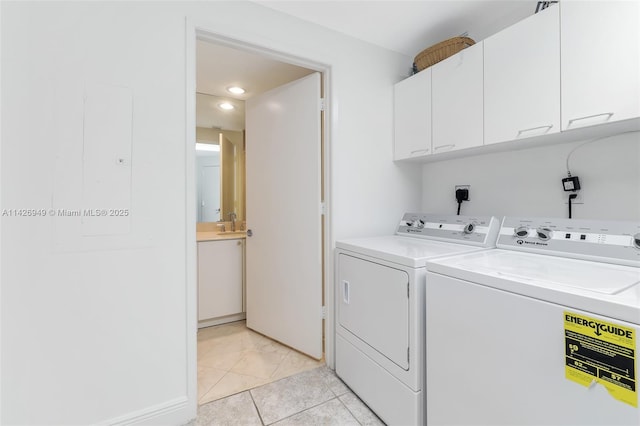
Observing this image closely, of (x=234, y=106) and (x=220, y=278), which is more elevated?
(x=234, y=106)

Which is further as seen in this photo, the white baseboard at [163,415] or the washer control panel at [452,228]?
the washer control panel at [452,228]

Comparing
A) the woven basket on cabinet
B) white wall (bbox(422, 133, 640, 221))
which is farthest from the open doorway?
white wall (bbox(422, 133, 640, 221))

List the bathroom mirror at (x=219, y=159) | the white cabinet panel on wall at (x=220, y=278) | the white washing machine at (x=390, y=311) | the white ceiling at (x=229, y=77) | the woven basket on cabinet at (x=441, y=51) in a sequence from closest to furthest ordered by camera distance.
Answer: the white washing machine at (x=390, y=311)
the woven basket on cabinet at (x=441, y=51)
the white ceiling at (x=229, y=77)
the white cabinet panel on wall at (x=220, y=278)
the bathroom mirror at (x=219, y=159)

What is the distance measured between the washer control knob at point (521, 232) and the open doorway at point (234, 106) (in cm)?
114

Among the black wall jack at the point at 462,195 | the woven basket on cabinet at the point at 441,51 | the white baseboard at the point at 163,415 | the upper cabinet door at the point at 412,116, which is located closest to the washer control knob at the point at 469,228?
the black wall jack at the point at 462,195

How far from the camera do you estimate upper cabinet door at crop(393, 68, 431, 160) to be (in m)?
1.87

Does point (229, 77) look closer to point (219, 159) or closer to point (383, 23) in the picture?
point (219, 159)

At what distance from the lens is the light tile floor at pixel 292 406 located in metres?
1.43

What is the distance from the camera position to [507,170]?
69.6 inches

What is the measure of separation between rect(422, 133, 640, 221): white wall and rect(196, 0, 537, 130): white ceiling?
87 cm

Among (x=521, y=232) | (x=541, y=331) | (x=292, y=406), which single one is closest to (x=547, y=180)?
(x=521, y=232)

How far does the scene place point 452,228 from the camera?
1741 mm

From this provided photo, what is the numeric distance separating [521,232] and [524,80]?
0.76m

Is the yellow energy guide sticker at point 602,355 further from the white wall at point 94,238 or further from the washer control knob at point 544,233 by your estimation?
the white wall at point 94,238
